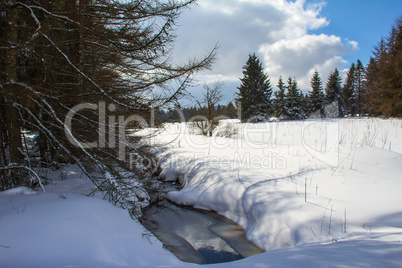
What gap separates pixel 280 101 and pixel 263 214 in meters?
32.1

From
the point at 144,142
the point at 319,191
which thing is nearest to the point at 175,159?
the point at 144,142

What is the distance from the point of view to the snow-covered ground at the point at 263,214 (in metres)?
1.85

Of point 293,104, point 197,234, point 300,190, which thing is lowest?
point 197,234

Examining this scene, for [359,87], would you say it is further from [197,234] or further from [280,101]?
[197,234]

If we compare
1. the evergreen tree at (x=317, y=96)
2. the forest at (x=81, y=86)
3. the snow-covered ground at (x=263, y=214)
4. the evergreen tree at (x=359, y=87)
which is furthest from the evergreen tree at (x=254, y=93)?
the forest at (x=81, y=86)

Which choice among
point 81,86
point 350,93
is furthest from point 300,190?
point 350,93

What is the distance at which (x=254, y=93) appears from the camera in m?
27.5

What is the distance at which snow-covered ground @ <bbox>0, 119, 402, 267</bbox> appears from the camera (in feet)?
6.07

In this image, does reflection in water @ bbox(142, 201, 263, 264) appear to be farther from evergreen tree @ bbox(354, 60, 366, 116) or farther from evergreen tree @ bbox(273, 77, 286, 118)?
evergreen tree @ bbox(354, 60, 366, 116)

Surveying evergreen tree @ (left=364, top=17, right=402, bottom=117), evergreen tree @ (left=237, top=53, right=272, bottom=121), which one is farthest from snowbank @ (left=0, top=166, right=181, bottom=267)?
evergreen tree @ (left=237, top=53, right=272, bottom=121)

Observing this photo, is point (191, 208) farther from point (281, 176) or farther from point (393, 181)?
point (393, 181)

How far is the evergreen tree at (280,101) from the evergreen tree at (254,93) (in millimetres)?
5623

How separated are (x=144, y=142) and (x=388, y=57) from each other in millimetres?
21966

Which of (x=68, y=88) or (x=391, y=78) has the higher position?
(x=391, y=78)
